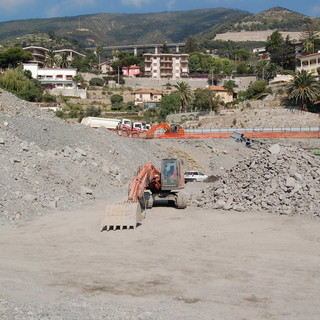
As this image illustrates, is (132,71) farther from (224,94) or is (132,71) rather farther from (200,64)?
(224,94)

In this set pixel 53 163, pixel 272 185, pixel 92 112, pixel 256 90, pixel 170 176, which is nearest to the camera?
pixel 272 185

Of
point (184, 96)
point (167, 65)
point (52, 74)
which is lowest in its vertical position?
point (184, 96)

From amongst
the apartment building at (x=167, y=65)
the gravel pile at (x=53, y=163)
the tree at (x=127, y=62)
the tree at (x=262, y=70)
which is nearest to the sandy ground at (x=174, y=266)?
the gravel pile at (x=53, y=163)

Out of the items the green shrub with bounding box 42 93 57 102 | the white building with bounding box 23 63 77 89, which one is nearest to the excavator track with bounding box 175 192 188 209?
the green shrub with bounding box 42 93 57 102

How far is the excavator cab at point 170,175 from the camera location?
73.1ft

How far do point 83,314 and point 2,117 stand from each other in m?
25.2

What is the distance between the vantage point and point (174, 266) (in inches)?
502

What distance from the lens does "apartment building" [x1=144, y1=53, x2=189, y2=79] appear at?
117438mm

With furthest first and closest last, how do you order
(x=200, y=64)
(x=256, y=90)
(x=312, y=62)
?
(x=200, y=64) → (x=312, y=62) → (x=256, y=90)

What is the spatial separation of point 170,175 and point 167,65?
324 ft

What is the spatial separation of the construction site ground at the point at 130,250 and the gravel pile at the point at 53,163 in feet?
0.27

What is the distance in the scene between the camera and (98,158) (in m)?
31.9

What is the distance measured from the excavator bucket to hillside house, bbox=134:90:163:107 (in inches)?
2833

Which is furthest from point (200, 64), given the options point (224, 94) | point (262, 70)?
point (224, 94)
